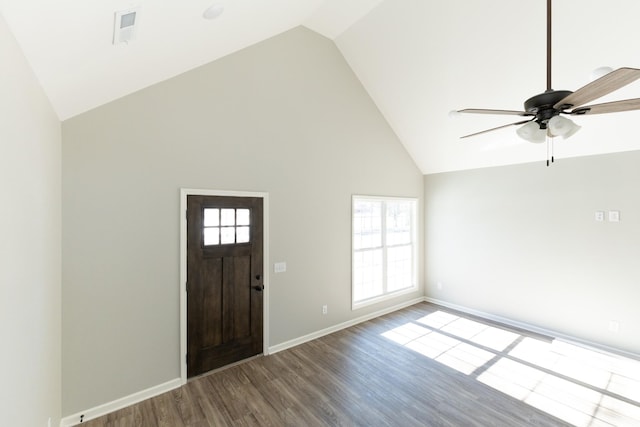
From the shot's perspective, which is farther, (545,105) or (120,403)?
(120,403)

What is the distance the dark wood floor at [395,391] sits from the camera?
2619 mm

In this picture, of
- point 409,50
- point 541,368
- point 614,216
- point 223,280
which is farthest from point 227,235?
point 614,216

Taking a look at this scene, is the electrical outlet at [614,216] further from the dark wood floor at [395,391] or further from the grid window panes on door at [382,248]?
the grid window panes on door at [382,248]

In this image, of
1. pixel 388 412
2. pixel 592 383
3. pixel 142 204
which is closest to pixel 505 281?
pixel 592 383

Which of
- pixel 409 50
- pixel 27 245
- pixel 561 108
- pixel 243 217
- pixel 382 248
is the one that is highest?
pixel 409 50

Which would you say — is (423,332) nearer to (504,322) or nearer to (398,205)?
(504,322)

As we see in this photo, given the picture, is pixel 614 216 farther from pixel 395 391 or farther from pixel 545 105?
pixel 395 391

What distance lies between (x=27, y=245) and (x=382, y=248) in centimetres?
473

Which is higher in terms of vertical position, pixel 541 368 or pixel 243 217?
pixel 243 217

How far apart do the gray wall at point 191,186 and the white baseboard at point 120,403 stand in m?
0.05

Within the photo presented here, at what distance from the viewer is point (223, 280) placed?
341 cm

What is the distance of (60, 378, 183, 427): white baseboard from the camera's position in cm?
256

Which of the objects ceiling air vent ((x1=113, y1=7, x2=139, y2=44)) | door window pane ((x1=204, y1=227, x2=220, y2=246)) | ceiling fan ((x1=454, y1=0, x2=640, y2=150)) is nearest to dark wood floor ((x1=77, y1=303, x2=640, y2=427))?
door window pane ((x1=204, y1=227, x2=220, y2=246))

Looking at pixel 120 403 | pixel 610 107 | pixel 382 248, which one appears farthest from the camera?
pixel 382 248
